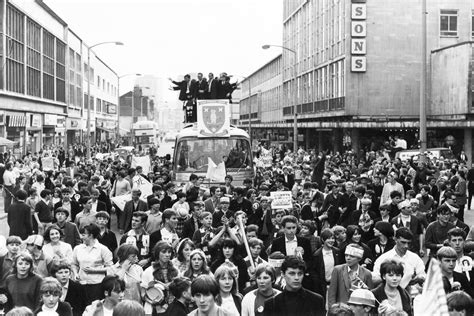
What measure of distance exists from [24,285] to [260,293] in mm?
2517

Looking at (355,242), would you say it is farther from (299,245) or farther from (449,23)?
(449,23)

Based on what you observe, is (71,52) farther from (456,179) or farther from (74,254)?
(74,254)

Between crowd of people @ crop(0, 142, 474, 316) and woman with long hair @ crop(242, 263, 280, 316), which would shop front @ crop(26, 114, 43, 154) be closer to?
crowd of people @ crop(0, 142, 474, 316)

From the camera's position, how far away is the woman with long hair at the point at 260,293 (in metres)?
7.61

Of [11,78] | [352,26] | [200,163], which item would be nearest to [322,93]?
[352,26]

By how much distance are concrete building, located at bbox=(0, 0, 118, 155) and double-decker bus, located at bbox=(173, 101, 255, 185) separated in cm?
2595

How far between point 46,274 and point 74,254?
403 mm

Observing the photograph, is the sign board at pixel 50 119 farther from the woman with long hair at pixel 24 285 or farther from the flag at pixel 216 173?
the woman with long hair at pixel 24 285

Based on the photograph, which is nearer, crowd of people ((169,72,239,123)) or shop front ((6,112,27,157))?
crowd of people ((169,72,239,123))

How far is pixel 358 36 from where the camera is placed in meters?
54.0

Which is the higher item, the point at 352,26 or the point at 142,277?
the point at 352,26

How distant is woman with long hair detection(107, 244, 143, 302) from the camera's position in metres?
8.66

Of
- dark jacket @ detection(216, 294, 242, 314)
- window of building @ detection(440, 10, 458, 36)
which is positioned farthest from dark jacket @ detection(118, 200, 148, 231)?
window of building @ detection(440, 10, 458, 36)

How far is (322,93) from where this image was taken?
63594 mm
